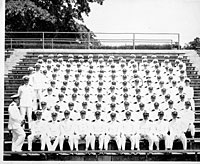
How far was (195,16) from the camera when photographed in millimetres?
6207

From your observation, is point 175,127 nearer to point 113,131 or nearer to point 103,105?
point 113,131

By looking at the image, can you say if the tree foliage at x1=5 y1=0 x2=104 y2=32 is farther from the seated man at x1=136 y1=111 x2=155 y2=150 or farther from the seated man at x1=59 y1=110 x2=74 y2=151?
the seated man at x1=136 y1=111 x2=155 y2=150

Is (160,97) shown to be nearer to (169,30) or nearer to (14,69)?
(169,30)

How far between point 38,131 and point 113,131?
1203 millimetres

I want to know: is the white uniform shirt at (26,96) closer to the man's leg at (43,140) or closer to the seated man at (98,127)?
the man's leg at (43,140)

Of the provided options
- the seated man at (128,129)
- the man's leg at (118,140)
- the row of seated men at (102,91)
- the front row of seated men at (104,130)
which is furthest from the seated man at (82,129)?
the row of seated men at (102,91)

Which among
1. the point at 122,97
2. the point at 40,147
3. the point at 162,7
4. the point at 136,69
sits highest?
the point at 162,7

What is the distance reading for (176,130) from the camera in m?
7.27

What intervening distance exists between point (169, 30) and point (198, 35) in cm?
80

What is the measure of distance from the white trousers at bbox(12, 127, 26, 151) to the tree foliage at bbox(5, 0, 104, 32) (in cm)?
221

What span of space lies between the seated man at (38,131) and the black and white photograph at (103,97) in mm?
16

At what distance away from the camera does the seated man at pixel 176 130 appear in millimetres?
7027

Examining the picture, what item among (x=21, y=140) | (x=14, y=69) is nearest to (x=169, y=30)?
(x=21, y=140)

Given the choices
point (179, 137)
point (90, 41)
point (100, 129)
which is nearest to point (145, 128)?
point (179, 137)
